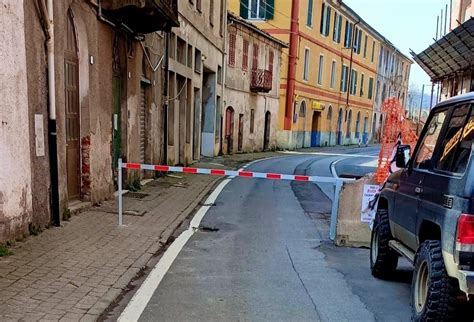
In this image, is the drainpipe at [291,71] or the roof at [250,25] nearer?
the roof at [250,25]

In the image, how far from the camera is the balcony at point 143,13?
359 inches

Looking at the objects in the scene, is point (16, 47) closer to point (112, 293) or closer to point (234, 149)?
point (112, 293)

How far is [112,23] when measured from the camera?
380 inches

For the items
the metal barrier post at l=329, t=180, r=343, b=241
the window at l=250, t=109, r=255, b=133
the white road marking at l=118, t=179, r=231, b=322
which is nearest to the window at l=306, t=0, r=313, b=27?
the window at l=250, t=109, r=255, b=133

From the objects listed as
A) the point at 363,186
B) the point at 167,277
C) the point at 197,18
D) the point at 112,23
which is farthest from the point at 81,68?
the point at 197,18

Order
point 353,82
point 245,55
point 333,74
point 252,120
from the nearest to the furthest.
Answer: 1. point 245,55
2. point 252,120
3. point 333,74
4. point 353,82

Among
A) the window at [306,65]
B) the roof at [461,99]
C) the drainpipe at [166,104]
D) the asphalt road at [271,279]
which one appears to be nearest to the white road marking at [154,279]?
the asphalt road at [271,279]

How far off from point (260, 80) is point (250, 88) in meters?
0.82

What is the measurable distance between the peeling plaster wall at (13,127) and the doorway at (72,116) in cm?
203

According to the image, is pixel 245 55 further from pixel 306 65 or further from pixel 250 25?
pixel 306 65

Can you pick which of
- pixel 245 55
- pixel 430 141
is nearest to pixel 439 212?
pixel 430 141

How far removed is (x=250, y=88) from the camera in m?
A: 29.6

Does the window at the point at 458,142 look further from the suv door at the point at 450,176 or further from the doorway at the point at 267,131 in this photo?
the doorway at the point at 267,131

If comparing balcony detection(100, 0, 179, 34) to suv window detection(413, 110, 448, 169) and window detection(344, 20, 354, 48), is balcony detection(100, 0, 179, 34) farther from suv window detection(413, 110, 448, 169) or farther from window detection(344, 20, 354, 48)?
window detection(344, 20, 354, 48)
